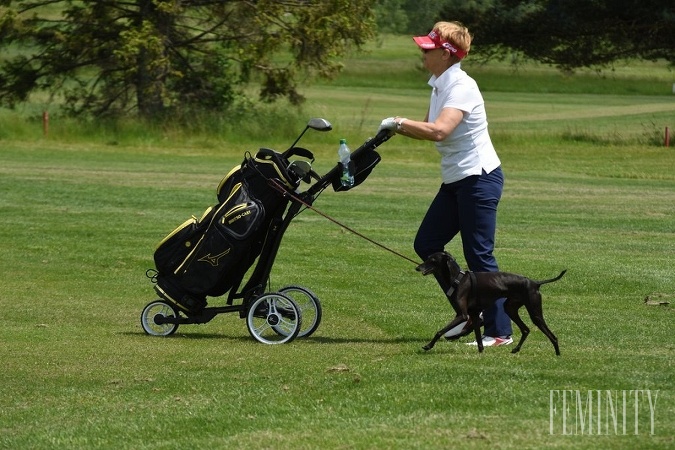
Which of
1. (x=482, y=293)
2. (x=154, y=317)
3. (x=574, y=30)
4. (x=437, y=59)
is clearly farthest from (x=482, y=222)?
(x=574, y=30)

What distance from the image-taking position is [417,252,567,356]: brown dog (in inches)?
305

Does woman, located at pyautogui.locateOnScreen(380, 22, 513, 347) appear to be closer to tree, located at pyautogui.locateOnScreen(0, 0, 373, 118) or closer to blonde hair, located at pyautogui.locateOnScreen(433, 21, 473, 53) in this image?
blonde hair, located at pyautogui.locateOnScreen(433, 21, 473, 53)

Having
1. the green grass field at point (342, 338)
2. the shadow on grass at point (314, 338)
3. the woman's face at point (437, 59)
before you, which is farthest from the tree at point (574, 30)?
the woman's face at point (437, 59)

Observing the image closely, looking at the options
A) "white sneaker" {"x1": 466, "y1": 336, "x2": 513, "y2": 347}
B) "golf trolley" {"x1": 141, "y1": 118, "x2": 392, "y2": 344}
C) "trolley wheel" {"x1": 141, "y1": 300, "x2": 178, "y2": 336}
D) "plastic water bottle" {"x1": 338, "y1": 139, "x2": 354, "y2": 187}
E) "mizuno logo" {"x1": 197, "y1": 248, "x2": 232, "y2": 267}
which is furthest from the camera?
"trolley wheel" {"x1": 141, "y1": 300, "x2": 178, "y2": 336}

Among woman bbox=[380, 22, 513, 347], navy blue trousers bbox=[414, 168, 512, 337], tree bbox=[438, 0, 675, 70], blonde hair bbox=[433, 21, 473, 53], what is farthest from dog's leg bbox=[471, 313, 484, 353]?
Answer: tree bbox=[438, 0, 675, 70]

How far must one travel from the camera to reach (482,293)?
785 centimetres

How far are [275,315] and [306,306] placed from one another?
2.12ft

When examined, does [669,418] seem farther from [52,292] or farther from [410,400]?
→ [52,292]

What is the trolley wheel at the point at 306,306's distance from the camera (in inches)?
351

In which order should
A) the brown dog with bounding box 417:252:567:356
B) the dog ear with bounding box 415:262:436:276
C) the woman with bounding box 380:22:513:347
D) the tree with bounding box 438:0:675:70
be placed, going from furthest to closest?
1. the tree with bounding box 438:0:675:70
2. the woman with bounding box 380:22:513:347
3. the dog ear with bounding box 415:262:436:276
4. the brown dog with bounding box 417:252:567:356

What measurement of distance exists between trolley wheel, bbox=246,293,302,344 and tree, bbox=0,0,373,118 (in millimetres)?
25904

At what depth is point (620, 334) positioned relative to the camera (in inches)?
348

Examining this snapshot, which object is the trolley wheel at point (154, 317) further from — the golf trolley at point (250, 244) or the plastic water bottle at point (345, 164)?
the plastic water bottle at point (345, 164)

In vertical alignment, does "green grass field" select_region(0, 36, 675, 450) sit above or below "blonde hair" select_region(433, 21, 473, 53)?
below
